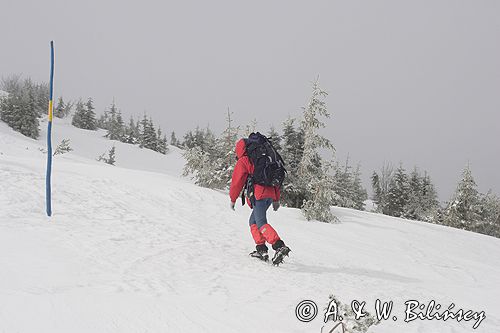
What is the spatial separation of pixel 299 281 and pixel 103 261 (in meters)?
2.61

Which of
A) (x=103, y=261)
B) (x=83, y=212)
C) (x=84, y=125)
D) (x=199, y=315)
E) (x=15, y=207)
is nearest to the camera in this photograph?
(x=199, y=315)

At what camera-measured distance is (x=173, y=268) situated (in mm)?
4672

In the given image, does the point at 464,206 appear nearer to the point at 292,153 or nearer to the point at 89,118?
the point at 292,153

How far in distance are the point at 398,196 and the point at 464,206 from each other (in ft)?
41.7

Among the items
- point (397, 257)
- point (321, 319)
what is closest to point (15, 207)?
point (321, 319)

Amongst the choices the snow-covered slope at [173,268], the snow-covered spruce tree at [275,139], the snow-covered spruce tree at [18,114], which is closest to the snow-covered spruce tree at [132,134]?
the snow-covered spruce tree at [18,114]

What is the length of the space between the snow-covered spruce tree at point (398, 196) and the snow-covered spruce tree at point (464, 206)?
1158 cm

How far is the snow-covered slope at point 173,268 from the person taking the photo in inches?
121

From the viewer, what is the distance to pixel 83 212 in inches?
264

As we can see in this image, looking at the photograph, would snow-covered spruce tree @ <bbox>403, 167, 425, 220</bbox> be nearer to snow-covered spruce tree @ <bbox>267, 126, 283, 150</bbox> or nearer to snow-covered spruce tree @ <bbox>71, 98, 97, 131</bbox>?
snow-covered spruce tree @ <bbox>267, 126, 283, 150</bbox>

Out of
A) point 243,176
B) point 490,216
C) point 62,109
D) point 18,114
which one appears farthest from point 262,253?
point 62,109

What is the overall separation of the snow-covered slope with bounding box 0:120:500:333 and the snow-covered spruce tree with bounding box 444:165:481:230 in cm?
2037

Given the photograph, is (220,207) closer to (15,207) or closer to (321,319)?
(15,207)

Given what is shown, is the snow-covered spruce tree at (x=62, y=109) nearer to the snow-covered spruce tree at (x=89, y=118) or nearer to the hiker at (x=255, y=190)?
the snow-covered spruce tree at (x=89, y=118)
